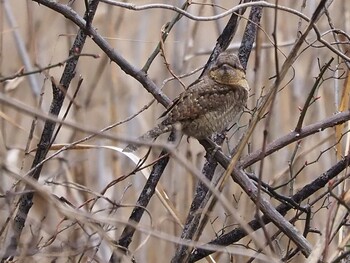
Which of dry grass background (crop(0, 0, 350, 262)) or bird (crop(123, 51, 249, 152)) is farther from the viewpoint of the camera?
dry grass background (crop(0, 0, 350, 262))

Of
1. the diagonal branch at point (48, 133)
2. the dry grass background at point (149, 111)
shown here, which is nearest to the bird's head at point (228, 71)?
the diagonal branch at point (48, 133)

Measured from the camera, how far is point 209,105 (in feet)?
3.99

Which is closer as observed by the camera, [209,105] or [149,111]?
[209,105]

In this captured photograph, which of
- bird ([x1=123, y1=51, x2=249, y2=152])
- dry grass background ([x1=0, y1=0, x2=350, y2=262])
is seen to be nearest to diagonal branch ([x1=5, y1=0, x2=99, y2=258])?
bird ([x1=123, y1=51, x2=249, y2=152])

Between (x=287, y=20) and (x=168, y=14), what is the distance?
0.43 metres

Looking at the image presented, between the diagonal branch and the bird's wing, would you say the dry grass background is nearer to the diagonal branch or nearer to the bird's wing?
the diagonal branch

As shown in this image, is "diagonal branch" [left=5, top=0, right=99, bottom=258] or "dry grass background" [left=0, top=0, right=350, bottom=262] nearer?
"diagonal branch" [left=5, top=0, right=99, bottom=258]

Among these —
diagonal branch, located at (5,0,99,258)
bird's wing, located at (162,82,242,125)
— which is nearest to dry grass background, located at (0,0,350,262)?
diagonal branch, located at (5,0,99,258)

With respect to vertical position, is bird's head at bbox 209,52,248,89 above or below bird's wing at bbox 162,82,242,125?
above

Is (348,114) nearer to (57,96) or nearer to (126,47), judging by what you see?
(57,96)

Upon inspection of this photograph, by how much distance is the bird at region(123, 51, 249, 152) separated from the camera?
120 centimetres

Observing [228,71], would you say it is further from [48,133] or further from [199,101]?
[48,133]

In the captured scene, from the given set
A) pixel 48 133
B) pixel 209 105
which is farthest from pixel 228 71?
pixel 48 133

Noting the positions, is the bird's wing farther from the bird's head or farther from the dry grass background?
the dry grass background
